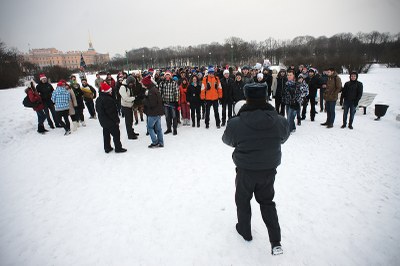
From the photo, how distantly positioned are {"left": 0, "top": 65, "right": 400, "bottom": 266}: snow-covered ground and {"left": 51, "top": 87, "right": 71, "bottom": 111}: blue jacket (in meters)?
1.63

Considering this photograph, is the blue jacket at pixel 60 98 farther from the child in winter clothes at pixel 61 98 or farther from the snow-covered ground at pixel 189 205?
the snow-covered ground at pixel 189 205

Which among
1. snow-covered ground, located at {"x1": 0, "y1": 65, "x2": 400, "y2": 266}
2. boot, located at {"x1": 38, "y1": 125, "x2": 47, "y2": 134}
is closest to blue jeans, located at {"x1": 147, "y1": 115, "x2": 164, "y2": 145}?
snow-covered ground, located at {"x1": 0, "y1": 65, "x2": 400, "y2": 266}

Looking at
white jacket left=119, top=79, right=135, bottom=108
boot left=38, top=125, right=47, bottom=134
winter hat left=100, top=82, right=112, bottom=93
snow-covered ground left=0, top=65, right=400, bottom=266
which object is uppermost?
winter hat left=100, top=82, right=112, bottom=93

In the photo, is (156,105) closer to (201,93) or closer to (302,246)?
(201,93)

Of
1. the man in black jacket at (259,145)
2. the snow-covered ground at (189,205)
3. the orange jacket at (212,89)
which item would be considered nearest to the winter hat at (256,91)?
the man in black jacket at (259,145)

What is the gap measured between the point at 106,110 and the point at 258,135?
A: 4.71 m

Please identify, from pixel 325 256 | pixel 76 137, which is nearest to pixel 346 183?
pixel 325 256

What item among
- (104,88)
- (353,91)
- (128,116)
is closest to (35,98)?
(128,116)

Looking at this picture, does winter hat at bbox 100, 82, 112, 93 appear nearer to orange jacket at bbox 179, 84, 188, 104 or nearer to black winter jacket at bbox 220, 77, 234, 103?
orange jacket at bbox 179, 84, 188, 104

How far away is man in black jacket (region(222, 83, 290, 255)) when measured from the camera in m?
2.34

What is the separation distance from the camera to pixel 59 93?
299 inches

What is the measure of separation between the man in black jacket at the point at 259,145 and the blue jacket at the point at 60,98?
287 inches

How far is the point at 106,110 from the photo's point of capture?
19.1ft

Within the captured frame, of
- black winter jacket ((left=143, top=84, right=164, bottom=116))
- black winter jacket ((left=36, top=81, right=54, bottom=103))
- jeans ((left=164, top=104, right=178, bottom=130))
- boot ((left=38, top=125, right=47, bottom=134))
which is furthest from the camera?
boot ((left=38, top=125, right=47, bottom=134))
